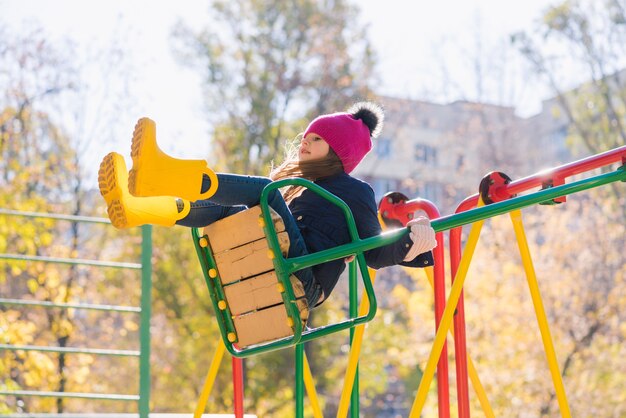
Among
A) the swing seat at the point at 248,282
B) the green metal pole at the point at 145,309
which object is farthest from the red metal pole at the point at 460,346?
the green metal pole at the point at 145,309

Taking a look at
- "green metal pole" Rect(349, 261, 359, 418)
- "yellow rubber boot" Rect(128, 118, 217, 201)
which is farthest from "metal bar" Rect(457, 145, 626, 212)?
"yellow rubber boot" Rect(128, 118, 217, 201)

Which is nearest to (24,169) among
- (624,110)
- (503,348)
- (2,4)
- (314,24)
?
(2,4)

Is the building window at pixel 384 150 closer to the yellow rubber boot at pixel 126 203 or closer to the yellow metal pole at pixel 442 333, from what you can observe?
the yellow metal pole at pixel 442 333

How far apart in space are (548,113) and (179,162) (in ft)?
103

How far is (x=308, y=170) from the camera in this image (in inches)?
112

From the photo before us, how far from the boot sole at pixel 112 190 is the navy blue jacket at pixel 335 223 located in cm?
59

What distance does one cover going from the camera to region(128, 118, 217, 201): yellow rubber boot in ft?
7.22

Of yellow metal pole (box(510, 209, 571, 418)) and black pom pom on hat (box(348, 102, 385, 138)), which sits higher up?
black pom pom on hat (box(348, 102, 385, 138))

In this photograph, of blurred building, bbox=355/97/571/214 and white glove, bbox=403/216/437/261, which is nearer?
white glove, bbox=403/216/437/261

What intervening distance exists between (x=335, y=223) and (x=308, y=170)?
10.7 inches

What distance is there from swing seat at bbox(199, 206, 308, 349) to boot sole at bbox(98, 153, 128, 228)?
1.15 ft

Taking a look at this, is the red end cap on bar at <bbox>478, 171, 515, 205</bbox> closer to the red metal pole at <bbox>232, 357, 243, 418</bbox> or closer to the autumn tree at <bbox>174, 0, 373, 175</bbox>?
the red metal pole at <bbox>232, 357, 243, 418</bbox>

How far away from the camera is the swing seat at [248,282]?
2.46 m

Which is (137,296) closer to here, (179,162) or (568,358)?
(568,358)
